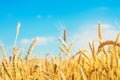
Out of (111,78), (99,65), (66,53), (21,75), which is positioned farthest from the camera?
(66,53)

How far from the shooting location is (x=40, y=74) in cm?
328

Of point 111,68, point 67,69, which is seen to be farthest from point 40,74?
point 111,68

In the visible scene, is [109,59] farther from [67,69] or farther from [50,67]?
[50,67]

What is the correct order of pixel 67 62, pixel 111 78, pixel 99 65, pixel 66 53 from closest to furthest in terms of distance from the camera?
1. pixel 111 78
2. pixel 99 65
3. pixel 66 53
4. pixel 67 62

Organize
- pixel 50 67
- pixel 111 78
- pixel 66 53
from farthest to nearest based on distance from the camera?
pixel 50 67 < pixel 66 53 < pixel 111 78

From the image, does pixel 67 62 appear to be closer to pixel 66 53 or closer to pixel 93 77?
pixel 66 53

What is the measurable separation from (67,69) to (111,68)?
2.32 feet

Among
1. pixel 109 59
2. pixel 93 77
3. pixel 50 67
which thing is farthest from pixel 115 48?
pixel 50 67

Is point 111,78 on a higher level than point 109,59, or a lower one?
lower

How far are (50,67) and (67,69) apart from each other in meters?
0.63

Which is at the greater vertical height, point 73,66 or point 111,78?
point 73,66

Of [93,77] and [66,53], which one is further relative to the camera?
[66,53]

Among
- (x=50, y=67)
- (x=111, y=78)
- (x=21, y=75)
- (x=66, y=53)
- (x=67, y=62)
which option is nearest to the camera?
(x=111, y=78)

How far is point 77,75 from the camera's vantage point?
123 inches
